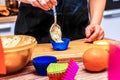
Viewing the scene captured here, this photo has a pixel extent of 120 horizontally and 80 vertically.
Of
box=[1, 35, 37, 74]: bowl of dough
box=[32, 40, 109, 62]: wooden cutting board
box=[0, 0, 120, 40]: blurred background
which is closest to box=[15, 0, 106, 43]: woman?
box=[32, 40, 109, 62]: wooden cutting board

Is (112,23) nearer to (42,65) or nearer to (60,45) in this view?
(60,45)

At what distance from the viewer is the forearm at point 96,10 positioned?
4.64ft

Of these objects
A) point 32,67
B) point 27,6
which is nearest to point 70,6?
point 27,6

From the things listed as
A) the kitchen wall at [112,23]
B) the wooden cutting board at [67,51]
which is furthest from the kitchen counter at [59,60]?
the kitchen wall at [112,23]

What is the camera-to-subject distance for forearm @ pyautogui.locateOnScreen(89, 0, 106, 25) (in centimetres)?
141

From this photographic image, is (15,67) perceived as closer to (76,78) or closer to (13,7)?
(76,78)

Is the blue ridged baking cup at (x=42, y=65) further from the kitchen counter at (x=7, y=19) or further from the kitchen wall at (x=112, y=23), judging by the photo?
the kitchen wall at (x=112, y=23)

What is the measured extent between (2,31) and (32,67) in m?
1.22

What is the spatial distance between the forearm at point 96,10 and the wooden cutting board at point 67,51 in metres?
0.23

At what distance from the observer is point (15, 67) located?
0.84 meters

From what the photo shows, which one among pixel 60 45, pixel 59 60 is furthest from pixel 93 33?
pixel 59 60

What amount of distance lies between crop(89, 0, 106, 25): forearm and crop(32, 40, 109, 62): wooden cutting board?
226 mm

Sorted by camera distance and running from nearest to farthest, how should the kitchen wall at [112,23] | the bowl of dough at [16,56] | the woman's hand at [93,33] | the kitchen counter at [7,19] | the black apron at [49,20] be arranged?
the bowl of dough at [16,56] → the woman's hand at [93,33] → the black apron at [49,20] → the kitchen counter at [7,19] → the kitchen wall at [112,23]

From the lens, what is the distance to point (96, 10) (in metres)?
1.45
